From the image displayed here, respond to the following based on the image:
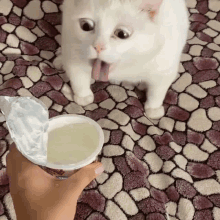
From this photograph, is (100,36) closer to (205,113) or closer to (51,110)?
(51,110)

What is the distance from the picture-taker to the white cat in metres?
0.69

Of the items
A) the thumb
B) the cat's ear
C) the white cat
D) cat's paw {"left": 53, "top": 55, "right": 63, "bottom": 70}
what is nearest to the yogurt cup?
the thumb

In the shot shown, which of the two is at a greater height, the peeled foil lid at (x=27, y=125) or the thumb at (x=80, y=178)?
the peeled foil lid at (x=27, y=125)

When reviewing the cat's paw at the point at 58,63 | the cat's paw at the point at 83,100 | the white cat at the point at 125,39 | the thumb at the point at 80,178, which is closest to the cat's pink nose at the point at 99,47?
the white cat at the point at 125,39

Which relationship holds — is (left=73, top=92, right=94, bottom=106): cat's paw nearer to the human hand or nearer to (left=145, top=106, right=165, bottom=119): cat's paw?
(left=145, top=106, right=165, bottom=119): cat's paw

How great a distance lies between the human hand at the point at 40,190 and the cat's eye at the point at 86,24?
1.08 ft

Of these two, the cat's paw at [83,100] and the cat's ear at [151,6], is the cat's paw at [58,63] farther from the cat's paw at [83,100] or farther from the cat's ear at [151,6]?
the cat's ear at [151,6]

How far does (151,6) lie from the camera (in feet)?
2.32

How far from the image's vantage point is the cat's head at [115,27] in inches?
27.0

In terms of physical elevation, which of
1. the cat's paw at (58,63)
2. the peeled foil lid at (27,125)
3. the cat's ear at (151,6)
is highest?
the cat's ear at (151,6)

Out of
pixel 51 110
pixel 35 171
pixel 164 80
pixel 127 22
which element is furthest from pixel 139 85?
pixel 35 171

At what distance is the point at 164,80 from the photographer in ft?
3.05

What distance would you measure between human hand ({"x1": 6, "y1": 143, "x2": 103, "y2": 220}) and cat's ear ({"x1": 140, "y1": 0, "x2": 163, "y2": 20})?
0.40m

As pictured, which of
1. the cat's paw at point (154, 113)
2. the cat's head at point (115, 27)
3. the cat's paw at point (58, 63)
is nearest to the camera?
the cat's head at point (115, 27)
